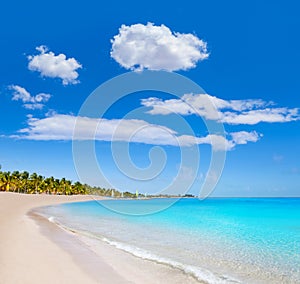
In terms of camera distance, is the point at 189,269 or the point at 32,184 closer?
the point at 189,269

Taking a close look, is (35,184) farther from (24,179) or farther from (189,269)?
(189,269)

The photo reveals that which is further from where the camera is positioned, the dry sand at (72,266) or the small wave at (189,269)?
the small wave at (189,269)

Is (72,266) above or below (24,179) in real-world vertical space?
below

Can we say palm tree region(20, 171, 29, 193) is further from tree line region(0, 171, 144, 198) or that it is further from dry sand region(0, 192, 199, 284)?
dry sand region(0, 192, 199, 284)

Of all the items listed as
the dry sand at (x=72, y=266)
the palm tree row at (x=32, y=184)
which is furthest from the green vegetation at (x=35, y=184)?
the dry sand at (x=72, y=266)

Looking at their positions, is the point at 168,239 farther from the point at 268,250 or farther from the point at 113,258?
the point at 113,258

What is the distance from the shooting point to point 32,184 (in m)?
99.4

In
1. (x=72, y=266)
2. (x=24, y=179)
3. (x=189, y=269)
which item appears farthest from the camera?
(x=24, y=179)

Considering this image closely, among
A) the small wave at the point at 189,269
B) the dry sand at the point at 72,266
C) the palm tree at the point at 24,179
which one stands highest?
the palm tree at the point at 24,179

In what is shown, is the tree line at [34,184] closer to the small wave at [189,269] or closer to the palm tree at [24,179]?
the palm tree at [24,179]

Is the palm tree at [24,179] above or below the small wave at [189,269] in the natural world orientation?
above

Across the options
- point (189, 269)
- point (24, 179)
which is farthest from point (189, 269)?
point (24, 179)

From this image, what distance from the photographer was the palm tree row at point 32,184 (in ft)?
281

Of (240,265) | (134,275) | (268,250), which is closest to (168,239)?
(268,250)
